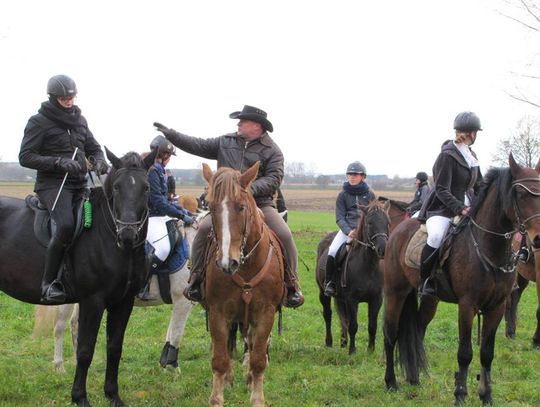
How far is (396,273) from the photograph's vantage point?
8531mm

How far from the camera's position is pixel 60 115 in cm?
709

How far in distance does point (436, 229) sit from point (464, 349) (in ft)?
4.72

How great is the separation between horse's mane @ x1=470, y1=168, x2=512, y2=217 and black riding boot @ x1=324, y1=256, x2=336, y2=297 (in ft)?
11.7

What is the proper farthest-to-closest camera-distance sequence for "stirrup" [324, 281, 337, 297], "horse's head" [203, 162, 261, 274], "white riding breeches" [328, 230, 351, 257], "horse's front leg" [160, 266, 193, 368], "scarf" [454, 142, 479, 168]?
"white riding breeches" [328, 230, 351, 257] → "stirrup" [324, 281, 337, 297] → "horse's front leg" [160, 266, 193, 368] → "scarf" [454, 142, 479, 168] → "horse's head" [203, 162, 261, 274]

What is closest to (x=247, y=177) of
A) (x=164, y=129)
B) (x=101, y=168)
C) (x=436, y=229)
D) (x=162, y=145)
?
(x=164, y=129)

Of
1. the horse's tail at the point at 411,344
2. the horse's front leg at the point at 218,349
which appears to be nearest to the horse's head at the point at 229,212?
the horse's front leg at the point at 218,349

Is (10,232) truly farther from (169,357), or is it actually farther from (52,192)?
(169,357)

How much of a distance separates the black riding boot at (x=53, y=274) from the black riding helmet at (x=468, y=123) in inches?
191

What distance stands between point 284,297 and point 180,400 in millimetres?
1741

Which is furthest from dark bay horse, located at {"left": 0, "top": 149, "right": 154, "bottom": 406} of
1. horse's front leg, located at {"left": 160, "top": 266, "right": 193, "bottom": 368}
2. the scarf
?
the scarf

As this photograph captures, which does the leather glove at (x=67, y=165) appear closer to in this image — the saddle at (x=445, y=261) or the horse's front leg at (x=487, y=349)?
the saddle at (x=445, y=261)

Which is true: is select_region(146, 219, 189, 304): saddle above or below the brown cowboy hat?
below

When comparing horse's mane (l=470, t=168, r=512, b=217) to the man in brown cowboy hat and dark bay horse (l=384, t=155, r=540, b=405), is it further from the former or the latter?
the man in brown cowboy hat

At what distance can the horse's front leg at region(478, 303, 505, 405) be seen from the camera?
7262 millimetres
